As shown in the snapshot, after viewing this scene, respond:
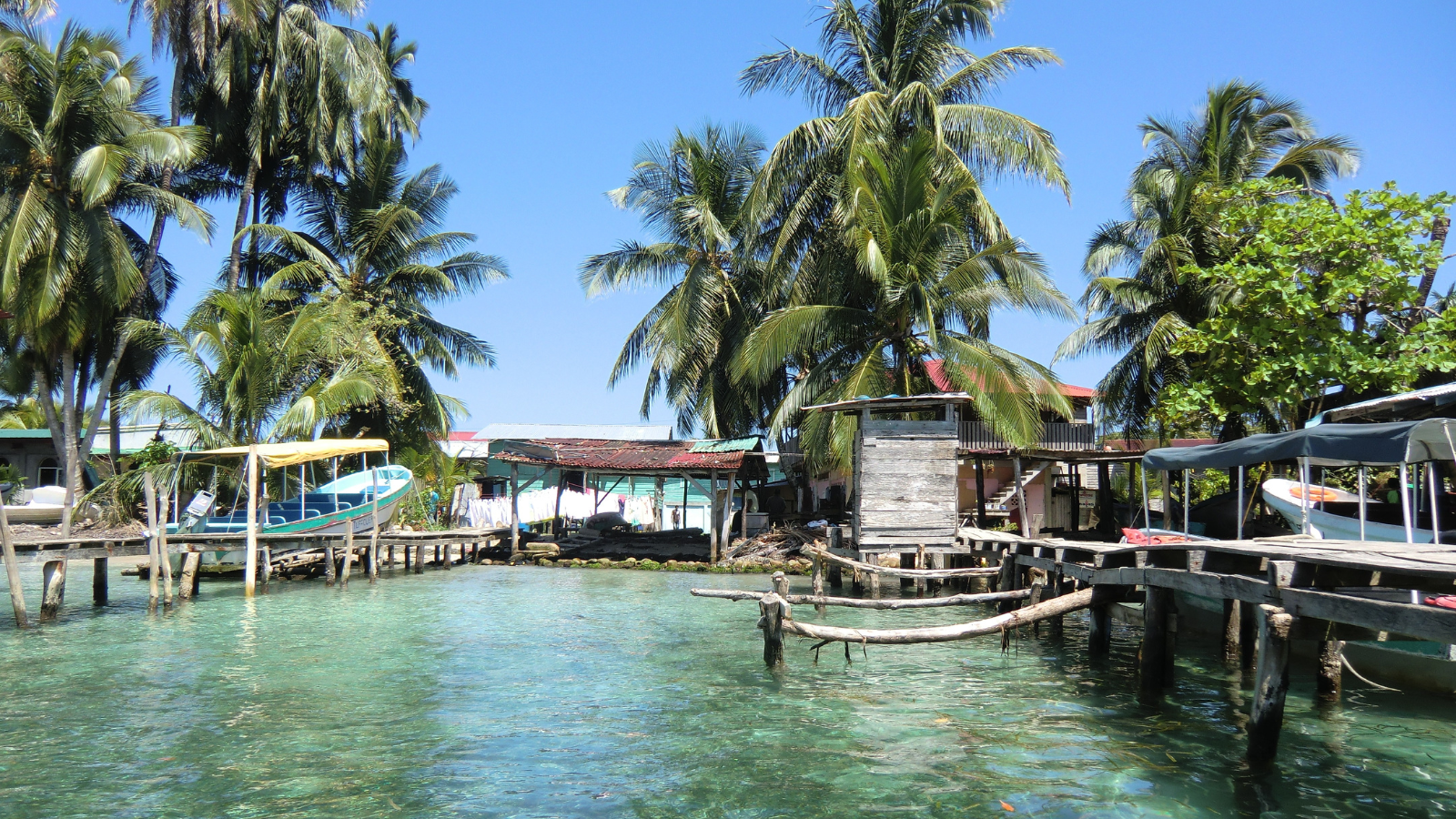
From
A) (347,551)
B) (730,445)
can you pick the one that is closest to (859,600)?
(347,551)

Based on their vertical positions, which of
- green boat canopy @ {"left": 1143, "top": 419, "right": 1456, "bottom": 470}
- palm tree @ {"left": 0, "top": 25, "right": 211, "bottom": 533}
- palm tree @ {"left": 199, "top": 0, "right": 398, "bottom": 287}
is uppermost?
palm tree @ {"left": 199, "top": 0, "right": 398, "bottom": 287}

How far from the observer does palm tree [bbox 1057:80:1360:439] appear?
23359 mm

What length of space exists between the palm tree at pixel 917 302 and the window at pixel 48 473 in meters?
28.0

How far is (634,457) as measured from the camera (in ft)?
83.9

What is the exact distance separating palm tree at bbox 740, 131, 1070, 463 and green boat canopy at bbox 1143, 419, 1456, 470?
6.72 m

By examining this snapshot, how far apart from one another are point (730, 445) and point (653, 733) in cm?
1682

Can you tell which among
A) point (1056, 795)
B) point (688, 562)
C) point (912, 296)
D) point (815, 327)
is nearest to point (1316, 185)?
point (912, 296)

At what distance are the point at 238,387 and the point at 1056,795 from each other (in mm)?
22446

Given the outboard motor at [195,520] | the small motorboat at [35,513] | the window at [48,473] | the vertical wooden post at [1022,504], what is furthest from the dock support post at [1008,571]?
the window at [48,473]

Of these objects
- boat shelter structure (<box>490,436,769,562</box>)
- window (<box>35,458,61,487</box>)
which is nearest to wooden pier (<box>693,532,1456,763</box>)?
boat shelter structure (<box>490,436,769,562</box>)

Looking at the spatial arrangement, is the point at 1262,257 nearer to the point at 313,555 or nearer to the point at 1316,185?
the point at 1316,185

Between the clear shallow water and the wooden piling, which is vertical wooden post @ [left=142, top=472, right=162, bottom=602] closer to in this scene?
the wooden piling

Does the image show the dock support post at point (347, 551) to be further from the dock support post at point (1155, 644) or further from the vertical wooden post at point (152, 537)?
the dock support post at point (1155, 644)

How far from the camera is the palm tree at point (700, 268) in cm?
2725
